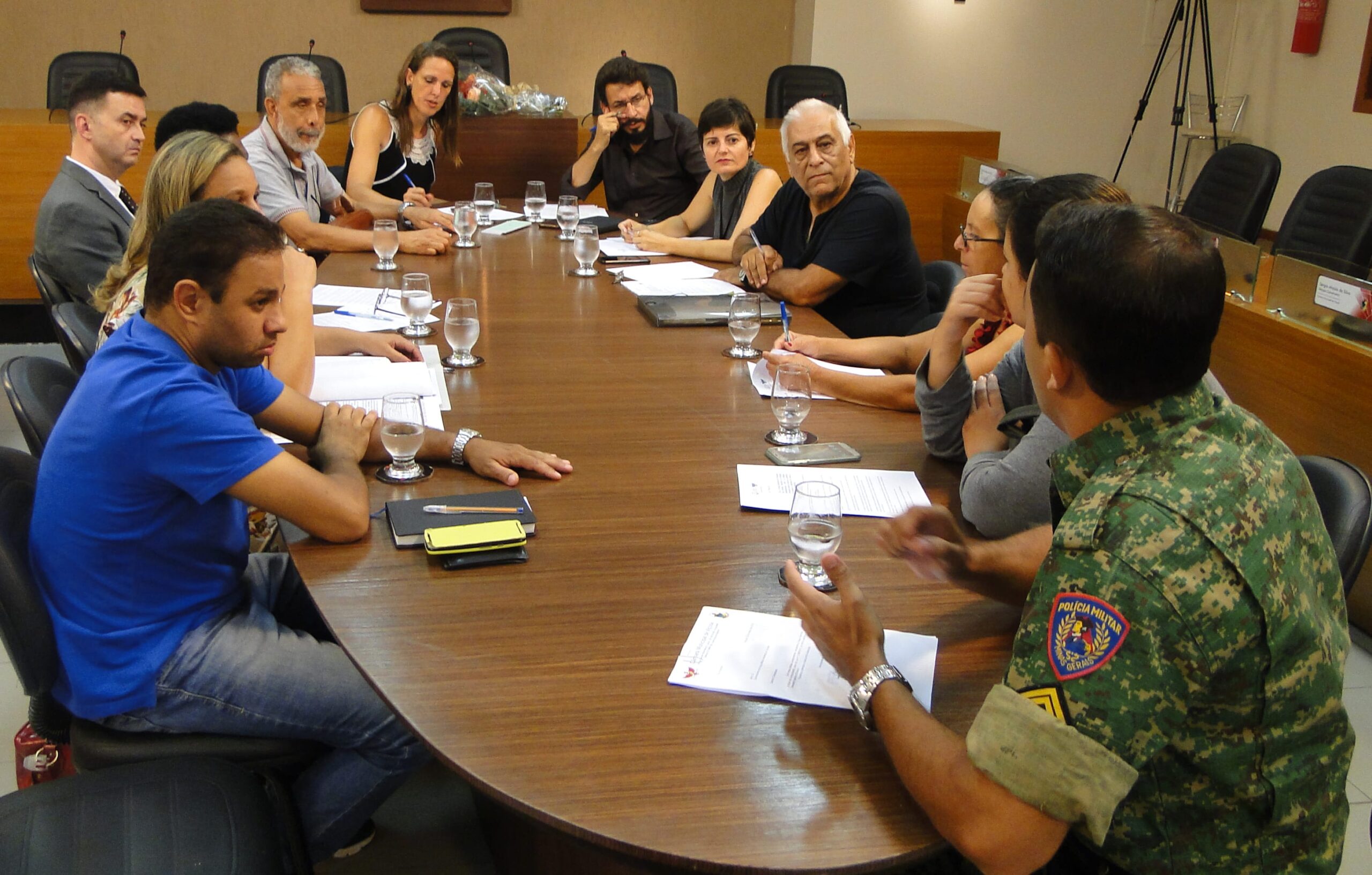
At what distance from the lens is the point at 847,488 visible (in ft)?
6.00

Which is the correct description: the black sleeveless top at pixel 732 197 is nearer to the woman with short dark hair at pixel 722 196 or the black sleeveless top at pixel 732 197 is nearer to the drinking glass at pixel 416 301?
the woman with short dark hair at pixel 722 196

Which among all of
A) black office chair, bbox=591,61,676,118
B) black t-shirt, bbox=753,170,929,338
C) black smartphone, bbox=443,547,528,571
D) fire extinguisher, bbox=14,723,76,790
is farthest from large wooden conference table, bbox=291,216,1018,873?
black office chair, bbox=591,61,676,118

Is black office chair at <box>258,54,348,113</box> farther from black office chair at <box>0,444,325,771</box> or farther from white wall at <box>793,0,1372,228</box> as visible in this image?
black office chair at <box>0,444,325,771</box>

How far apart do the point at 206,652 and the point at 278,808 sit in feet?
0.98

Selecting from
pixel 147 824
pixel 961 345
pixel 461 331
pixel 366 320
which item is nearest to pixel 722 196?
pixel 366 320

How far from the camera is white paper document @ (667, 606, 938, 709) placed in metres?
→ 1.28

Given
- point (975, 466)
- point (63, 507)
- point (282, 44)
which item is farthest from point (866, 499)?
point (282, 44)

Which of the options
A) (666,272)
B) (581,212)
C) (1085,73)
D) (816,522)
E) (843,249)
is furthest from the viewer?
(1085,73)

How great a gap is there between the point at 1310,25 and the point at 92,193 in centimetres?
566

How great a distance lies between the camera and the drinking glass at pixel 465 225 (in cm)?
365

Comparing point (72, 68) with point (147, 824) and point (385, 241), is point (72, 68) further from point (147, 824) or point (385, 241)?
point (147, 824)

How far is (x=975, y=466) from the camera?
5.56ft

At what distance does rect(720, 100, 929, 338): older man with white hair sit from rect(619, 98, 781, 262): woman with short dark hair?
48 centimetres

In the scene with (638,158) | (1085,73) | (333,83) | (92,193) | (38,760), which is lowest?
(38,760)
